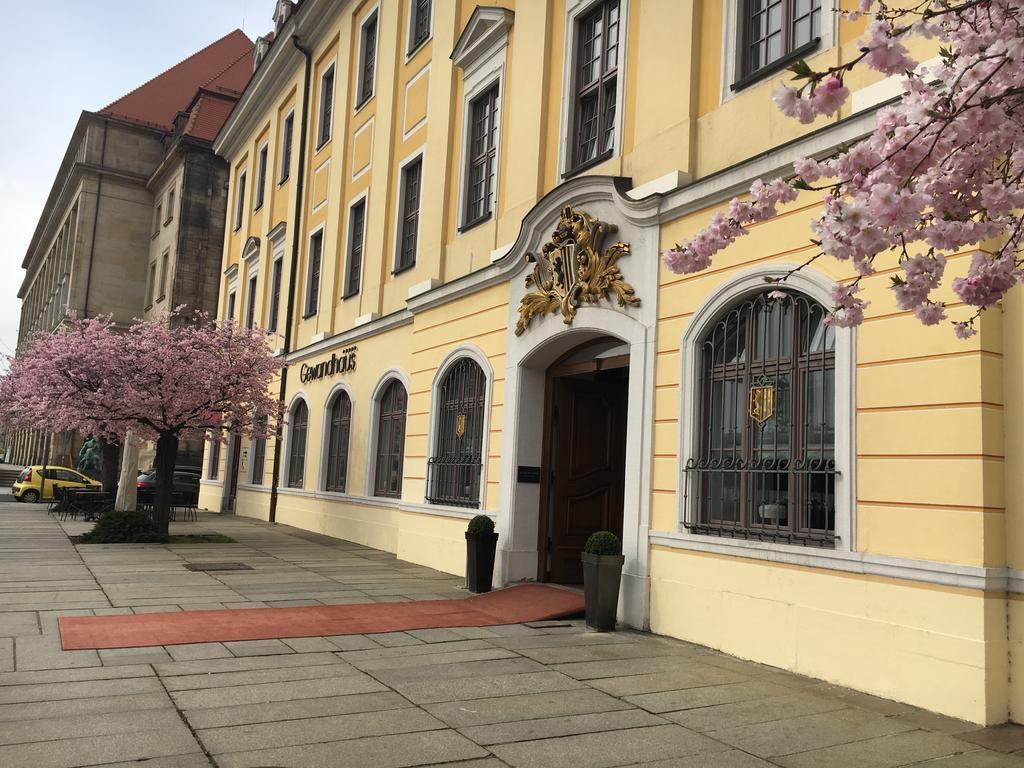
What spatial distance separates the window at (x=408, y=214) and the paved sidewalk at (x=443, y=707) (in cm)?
874

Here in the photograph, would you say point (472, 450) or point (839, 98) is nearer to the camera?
point (839, 98)

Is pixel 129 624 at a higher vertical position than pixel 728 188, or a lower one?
lower

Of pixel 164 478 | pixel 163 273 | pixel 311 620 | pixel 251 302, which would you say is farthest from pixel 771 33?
pixel 163 273

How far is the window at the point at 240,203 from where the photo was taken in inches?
1111

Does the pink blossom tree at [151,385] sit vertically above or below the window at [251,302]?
below

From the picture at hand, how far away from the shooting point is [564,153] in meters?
11.4

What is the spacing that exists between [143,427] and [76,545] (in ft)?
8.85

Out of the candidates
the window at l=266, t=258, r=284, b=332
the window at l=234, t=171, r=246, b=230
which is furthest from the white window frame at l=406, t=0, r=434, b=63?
the window at l=234, t=171, r=246, b=230

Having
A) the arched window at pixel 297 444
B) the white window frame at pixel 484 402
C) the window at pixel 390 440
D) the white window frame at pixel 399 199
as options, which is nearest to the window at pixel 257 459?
the arched window at pixel 297 444

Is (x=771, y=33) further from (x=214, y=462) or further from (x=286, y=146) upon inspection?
(x=214, y=462)

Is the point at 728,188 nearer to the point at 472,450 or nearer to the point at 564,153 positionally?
the point at 564,153

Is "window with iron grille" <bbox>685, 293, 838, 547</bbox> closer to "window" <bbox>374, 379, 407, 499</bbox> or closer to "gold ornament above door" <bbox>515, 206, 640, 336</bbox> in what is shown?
"gold ornament above door" <bbox>515, 206, 640, 336</bbox>

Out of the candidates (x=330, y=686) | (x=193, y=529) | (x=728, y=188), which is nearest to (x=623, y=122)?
(x=728, y=188)

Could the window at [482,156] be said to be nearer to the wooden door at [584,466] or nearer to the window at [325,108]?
the wooden door at [584,466]
